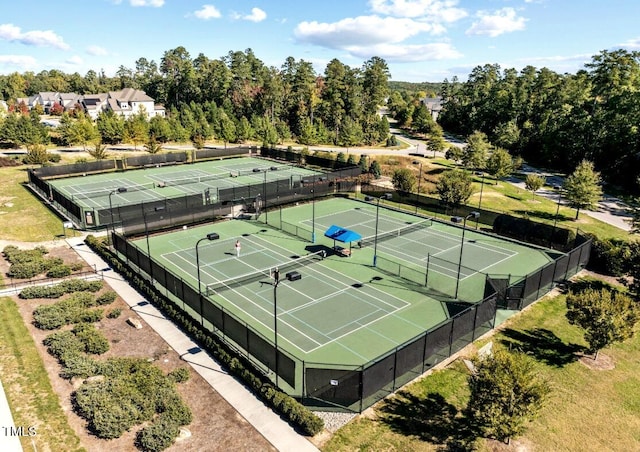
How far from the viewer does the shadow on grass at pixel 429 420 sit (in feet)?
50.8

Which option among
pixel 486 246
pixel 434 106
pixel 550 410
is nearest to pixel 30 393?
pixel 550 410

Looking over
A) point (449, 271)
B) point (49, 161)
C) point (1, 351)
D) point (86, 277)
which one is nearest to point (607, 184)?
point (449, 271)

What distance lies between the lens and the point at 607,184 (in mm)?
60625

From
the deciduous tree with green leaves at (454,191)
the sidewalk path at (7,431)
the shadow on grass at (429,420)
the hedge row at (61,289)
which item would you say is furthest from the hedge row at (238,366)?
the deciduous tree with green leaves at (454,191)

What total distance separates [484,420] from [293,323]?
37.4 feet

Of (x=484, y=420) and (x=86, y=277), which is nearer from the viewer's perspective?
(x=484, y=420)

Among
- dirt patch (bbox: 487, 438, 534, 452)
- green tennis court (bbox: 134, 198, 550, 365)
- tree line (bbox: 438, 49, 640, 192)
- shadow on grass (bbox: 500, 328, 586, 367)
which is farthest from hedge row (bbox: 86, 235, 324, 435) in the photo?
tree line (bbox: 438, 49, 640, 192)

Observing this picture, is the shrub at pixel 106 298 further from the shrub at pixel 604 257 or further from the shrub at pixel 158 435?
the shrub at pixel 604 257

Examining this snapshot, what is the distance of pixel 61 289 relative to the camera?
25.9 m

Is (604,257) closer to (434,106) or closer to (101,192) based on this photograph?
(101,192)

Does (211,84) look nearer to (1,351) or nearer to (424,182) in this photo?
(424,182)

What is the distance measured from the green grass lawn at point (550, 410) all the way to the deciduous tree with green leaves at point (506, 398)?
1.67m

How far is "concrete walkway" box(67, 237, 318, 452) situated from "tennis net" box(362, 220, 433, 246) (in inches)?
691

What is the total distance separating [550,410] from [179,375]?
15.2 meters
